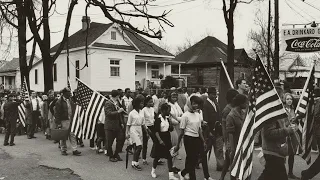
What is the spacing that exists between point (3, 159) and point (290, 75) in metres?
57.7

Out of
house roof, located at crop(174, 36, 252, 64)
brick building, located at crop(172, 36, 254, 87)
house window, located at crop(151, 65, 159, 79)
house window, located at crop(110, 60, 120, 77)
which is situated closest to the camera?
house window, located at crop(110, 60, 120, 77)

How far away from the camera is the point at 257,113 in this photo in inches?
194

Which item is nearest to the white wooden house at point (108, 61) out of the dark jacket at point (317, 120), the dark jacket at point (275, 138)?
the dark jacket at point (317, 120)

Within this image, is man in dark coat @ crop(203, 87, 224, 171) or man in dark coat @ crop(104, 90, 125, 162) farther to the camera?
man in dark coat @ crop(104, 90, 125, 162)

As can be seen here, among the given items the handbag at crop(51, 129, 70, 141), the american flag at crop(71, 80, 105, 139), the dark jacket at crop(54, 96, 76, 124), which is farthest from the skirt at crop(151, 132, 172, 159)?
the dark jacket at crop(54, 96, 76, 124)

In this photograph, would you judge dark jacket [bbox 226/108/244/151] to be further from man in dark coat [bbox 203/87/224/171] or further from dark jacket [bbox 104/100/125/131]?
dark jacket [bbox 104/100/125/131]

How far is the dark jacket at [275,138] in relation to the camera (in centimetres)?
540

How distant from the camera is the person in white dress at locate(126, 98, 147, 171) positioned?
8914mm

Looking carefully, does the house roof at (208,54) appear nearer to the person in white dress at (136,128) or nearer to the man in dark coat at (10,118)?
the man in dark coat at (10,118)

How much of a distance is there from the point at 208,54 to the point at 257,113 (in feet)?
152

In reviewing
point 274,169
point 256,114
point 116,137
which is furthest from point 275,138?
point 116,137

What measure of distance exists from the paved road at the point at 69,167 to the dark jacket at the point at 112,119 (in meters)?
0.92

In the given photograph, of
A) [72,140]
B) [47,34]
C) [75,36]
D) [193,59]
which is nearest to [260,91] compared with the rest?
[72,140]

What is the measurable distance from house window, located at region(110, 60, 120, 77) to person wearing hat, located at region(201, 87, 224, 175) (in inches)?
1025
